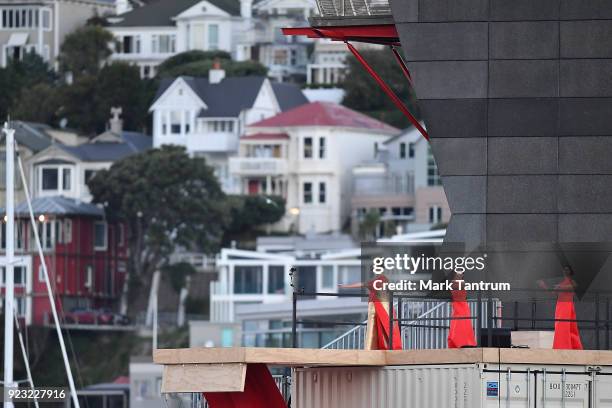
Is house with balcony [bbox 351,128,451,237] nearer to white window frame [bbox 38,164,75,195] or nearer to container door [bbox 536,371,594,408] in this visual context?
white window frame [bbox 38,164,75,195]

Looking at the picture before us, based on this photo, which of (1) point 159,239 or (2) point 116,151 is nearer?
(1) point 159,239

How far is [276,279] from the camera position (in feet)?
525

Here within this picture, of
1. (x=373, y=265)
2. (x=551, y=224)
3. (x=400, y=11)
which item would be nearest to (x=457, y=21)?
(x=400, y=11)

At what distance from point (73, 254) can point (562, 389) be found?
147826mm

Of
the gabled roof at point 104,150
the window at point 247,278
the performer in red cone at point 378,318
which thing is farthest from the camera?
the gabled roof at point 104,150

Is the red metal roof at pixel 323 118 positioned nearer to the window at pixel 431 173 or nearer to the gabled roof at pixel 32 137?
the window at pixel 431 173

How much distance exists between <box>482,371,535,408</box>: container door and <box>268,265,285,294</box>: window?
130 meters

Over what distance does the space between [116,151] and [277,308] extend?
252 feet

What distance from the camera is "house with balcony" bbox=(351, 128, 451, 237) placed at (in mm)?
181375

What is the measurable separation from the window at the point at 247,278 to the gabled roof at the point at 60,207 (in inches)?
727

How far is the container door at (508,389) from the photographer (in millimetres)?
29562

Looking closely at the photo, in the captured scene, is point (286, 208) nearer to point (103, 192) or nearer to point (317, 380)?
point (103, 192)

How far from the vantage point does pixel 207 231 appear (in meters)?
174

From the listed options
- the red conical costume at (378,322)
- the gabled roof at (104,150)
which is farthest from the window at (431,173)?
the red conical costume at (378,322)
